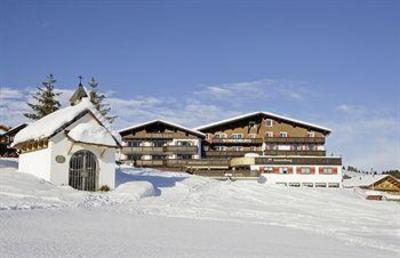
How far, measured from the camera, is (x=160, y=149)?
6419 cm

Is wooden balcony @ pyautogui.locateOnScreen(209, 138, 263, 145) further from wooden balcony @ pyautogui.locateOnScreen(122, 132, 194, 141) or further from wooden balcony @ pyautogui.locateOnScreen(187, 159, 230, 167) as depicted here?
wooden balcony @ pyautogui.locateOnScreen(187, 159, 230, 167)

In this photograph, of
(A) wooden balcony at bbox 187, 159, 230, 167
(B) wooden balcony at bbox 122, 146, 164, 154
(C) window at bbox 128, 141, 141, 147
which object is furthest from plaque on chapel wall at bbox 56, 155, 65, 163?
(C) window at bbox 128, 141, 141, 147

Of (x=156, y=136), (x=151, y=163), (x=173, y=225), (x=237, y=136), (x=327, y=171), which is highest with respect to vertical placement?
(x=237, y=136)

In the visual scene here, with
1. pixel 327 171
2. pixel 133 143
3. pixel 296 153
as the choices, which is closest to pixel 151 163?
pixel 133 143

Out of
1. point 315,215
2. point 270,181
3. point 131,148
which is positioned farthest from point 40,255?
point 131,148

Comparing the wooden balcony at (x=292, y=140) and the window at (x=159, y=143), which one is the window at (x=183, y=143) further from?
the wooden balcony at (x=292, y=140)

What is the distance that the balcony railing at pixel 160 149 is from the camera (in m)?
62.9

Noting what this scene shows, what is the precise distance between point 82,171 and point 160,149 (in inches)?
1380

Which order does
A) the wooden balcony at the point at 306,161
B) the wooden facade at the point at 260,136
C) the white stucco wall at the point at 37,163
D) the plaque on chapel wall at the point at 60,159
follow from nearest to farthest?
the plaque on chapel wall at the point at 60,159, the white stucco wall at the point at 37,163, the wooden balcony at the point at 306,161, the wooden facade at the point at 260,136

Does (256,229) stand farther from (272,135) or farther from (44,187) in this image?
(272,135)

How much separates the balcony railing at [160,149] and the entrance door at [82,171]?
33530 mm

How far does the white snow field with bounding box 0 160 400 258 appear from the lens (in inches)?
468

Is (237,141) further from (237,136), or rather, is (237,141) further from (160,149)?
(160,149)

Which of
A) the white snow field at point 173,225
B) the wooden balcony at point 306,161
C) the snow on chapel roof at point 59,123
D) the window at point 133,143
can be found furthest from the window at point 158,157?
the snow on chapel roof at point 59,123
